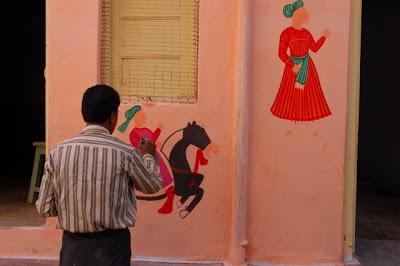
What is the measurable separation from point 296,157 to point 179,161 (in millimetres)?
1022

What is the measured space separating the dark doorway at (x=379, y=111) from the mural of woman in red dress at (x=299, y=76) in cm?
303

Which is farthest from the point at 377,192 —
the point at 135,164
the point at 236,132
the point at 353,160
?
the point at 135,164

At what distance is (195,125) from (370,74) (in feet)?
18.2

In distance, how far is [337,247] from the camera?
4.50 m

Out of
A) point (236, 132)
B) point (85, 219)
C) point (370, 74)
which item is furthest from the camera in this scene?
point (370, 74)

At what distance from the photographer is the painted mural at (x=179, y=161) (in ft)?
14.7

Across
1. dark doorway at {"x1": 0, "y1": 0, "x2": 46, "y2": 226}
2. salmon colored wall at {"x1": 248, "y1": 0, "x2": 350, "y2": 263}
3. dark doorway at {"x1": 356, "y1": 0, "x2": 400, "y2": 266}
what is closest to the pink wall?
salmon colored wall at {"x1": 248, "y1": 0, "x2": 350, "y2": 263}

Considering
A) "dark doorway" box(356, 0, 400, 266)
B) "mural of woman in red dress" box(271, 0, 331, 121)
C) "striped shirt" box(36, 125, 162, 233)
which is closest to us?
"striped shirt" box(36, 125, 162, 233)

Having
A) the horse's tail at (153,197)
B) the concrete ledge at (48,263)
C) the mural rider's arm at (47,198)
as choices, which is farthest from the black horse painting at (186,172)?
the mural rider's arm at (47,198)

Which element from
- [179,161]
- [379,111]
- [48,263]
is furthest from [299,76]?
[379,111]

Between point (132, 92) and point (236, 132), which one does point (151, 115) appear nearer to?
point (132, 92)

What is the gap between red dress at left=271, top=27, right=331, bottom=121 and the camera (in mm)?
4426

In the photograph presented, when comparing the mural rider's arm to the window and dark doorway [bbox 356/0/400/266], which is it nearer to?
the window

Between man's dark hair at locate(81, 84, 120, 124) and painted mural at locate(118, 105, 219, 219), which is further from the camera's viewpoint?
painted mural at locate(118, 105, 219, 219)
